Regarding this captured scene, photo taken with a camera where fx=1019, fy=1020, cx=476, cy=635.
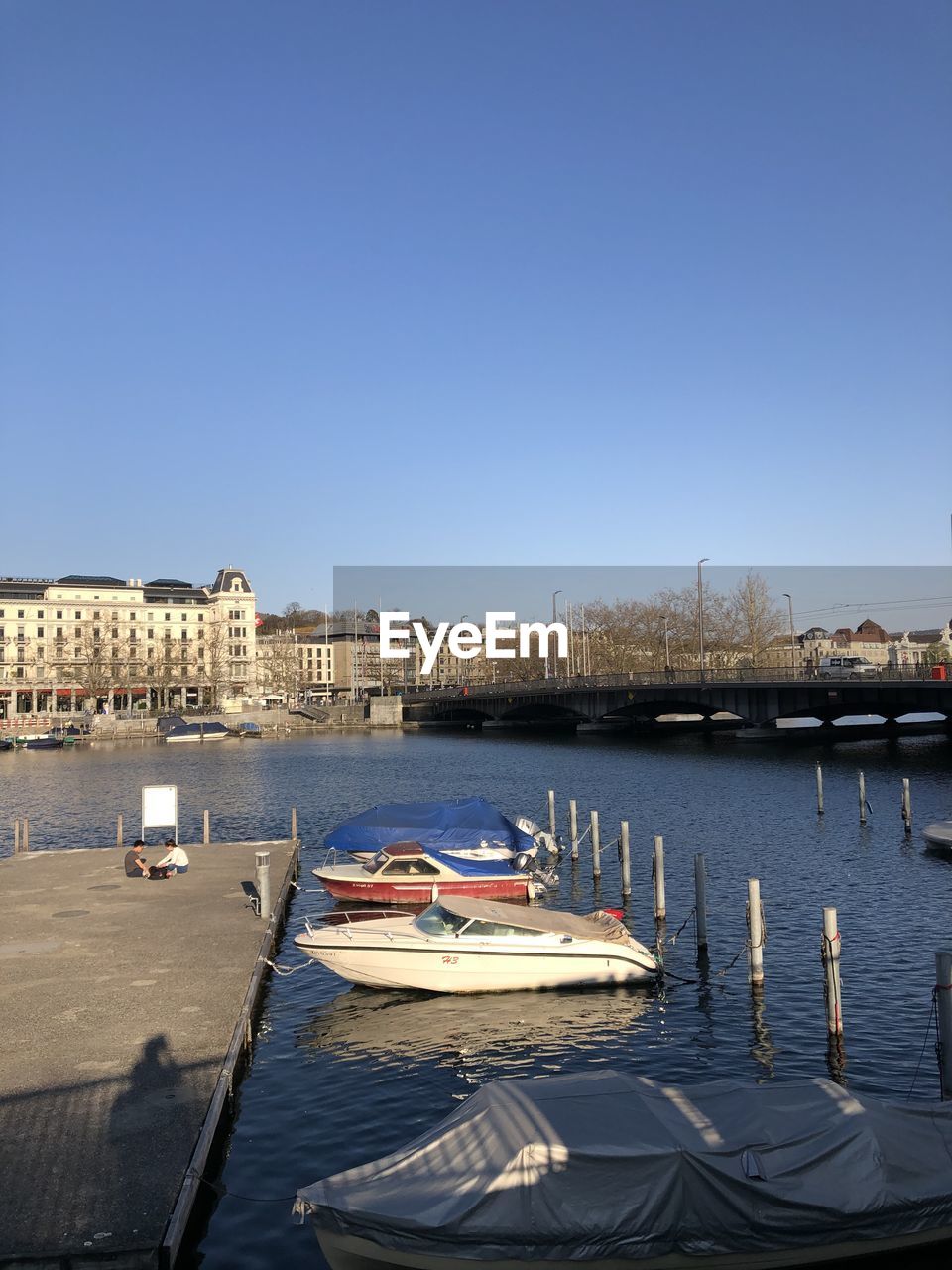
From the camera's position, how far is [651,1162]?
42.0 ft

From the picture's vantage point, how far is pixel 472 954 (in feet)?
86.2

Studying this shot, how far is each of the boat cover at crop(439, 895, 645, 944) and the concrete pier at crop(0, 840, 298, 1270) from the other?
18.3ft

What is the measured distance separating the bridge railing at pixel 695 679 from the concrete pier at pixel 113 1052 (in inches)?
2866

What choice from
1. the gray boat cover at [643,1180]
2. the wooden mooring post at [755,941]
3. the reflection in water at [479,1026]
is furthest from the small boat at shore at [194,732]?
the gray boat cover at [643,1180]

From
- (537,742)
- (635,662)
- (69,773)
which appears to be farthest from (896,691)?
(635,662)

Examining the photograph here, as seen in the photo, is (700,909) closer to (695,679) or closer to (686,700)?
(686,700)

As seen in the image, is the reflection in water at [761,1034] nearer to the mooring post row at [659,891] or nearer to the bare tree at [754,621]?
the mooring post row at [659,891]

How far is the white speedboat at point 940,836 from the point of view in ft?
151

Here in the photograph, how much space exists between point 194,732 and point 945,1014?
431 ft

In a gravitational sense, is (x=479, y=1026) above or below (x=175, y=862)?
below

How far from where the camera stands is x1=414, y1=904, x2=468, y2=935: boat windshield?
26.7 meters

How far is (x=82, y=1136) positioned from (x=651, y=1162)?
28.9 feet

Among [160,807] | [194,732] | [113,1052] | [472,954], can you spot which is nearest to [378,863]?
[160,807]

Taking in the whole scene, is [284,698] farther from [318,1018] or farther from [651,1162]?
[651,1162]
